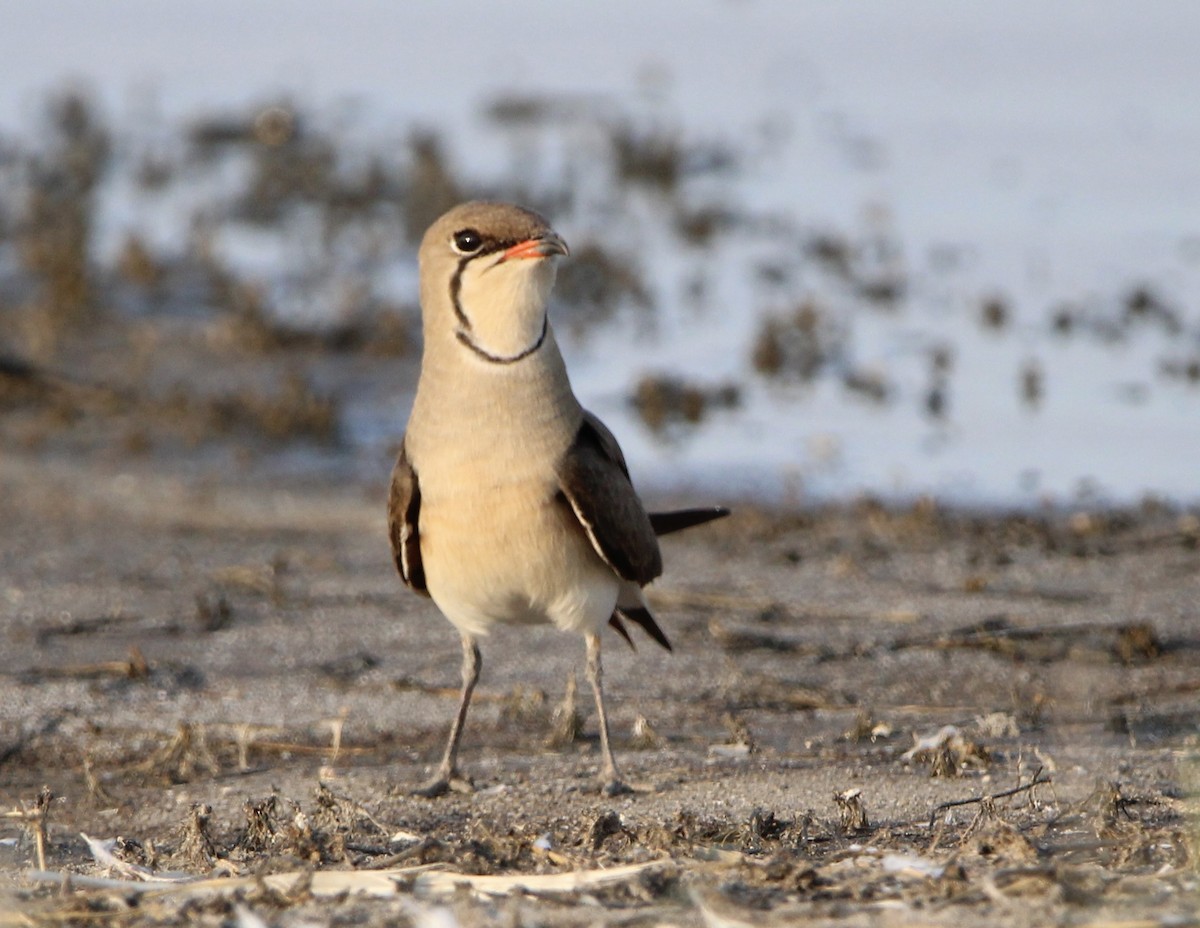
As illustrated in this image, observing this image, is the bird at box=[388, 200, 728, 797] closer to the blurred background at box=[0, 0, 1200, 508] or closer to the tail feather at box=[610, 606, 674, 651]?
the tail feather at box=[610, 606, 674, 651]

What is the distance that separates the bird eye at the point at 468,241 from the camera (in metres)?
4.55

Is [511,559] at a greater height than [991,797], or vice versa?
[511,559]

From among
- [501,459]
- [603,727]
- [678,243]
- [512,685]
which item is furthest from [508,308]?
[678,243]

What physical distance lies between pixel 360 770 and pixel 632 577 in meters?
0.84

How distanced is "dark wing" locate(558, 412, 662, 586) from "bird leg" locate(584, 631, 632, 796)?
20 centimetres

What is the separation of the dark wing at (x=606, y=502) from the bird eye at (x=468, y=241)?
485 millimetres

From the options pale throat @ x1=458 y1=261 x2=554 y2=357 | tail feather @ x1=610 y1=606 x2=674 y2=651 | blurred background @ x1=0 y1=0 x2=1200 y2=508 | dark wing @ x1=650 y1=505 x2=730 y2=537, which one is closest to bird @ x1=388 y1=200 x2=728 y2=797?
pale throat @ x1=458 y1=261 x2=554 y2=357

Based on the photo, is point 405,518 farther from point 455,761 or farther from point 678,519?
point 678,519

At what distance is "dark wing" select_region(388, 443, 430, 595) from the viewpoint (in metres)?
4.64

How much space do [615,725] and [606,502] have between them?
0.96 m

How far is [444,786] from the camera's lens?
461 centimetres

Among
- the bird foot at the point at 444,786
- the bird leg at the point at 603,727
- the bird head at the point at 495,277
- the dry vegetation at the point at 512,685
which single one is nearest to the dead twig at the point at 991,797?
the dry vegetation at the point at 512,685

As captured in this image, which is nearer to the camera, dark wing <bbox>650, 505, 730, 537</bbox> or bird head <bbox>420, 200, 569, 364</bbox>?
bird head <bbox>420, 200, 569, 364</bbox>

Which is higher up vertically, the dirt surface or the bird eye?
the bird eye
